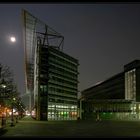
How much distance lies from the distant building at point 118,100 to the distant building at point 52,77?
302 inches

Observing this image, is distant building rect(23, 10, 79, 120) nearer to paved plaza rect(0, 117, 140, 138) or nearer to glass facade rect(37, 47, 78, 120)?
glass facade rect(37, 47, 78, 120)

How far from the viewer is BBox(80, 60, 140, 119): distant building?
11706 cm

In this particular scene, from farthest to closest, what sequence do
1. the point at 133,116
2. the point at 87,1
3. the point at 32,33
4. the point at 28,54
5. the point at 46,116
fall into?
1. the point at 28,54
2. the point at 133,116
3. the point at 32,33
4. the point at 46,116
5. the point at 87,1

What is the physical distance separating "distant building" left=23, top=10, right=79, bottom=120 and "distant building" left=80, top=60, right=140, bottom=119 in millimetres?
7675

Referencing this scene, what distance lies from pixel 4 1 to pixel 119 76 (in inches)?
6301

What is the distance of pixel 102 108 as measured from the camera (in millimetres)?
118250

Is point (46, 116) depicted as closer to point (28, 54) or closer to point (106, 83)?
point (28, 54)

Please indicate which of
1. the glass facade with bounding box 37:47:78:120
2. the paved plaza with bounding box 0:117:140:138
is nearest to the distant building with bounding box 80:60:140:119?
the glass facade with bounding box 37:47:78:120

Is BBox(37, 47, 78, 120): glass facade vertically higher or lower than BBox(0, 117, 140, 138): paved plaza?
higher

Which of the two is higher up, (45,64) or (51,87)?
(45,64)

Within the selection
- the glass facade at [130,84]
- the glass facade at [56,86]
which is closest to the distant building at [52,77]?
the glass facade at [56,86]

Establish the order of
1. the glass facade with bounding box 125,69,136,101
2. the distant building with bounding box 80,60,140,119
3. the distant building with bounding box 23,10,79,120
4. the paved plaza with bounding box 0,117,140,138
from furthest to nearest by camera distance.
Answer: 1. the glass facade with bounding box 125,69,136,101
2. the distant building with bounding box 80,60,140,119
3. the distant building with bounding box 23,10,79,120
4. the paved plaza with bounding box 0,117,140,138

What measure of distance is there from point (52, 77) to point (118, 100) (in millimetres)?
35968

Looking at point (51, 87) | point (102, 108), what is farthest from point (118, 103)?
point (51, 87)
